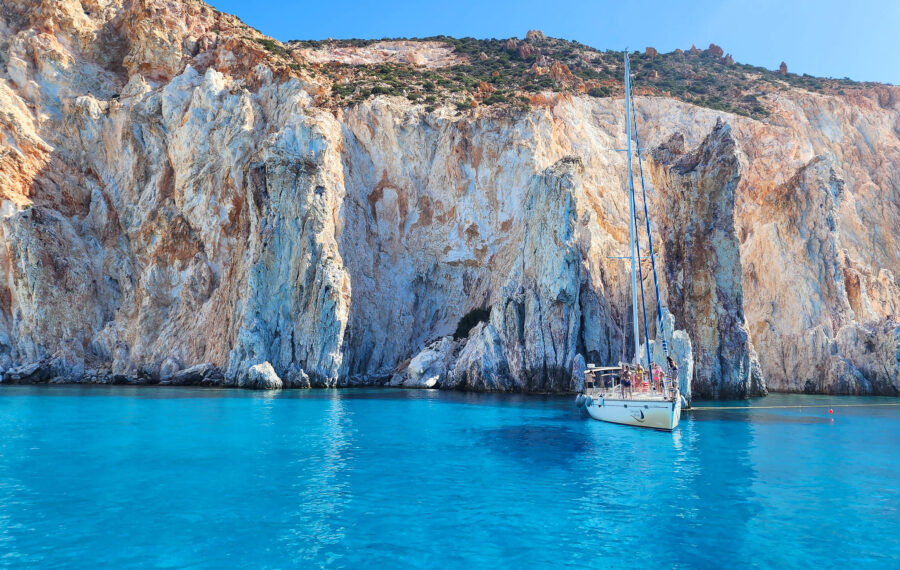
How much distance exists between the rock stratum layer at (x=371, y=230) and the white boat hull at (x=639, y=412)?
13.3 m

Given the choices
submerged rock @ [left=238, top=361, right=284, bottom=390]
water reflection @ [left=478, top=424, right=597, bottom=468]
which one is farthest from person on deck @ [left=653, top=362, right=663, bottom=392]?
submerged rock @ [left=238, top=361, right=284, bottom=390]

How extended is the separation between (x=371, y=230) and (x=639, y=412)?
36.7m

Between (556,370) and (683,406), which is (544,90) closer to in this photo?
(556,370)

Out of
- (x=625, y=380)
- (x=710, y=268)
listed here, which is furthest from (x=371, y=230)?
(x=625, y=380)

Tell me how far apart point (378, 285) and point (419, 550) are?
146 feet

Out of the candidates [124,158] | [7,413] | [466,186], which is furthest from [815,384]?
[124,158]

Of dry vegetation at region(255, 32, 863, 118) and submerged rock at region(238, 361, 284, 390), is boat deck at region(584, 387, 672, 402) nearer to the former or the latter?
submerged rock at region(238, 361, 284, 390)

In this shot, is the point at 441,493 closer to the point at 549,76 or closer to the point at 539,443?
the point at 539,443

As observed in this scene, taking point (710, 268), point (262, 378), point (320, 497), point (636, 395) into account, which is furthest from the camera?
point (262, 378)

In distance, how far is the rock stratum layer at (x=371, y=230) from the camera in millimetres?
43438

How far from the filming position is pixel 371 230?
186 ft

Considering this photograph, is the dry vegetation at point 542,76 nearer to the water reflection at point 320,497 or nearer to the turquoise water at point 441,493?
the turquoise water at point 441,493

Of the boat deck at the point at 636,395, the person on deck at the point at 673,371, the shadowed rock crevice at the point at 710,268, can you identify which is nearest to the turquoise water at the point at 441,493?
the boat deck at the point at 636,395

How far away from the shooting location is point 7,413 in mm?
27797
